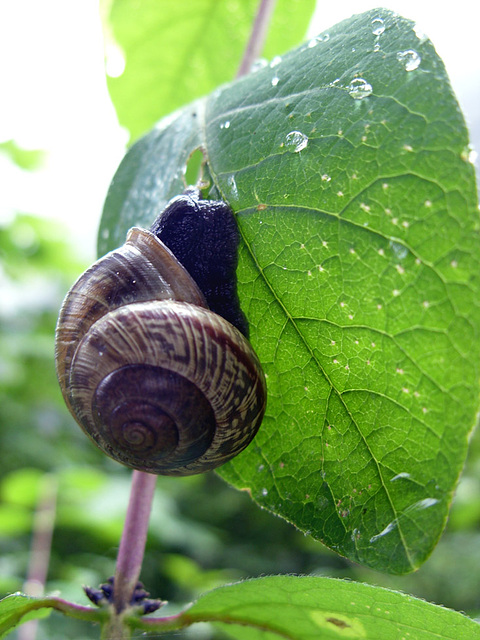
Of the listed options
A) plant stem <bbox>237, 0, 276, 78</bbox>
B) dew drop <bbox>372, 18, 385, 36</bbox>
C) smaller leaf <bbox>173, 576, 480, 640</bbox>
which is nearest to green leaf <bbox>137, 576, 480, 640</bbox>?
smaller leaf <bbox>173, 576, 480, 640</bbox>

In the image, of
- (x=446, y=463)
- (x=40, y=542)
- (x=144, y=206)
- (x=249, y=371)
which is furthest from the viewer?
(x=40, y=542)

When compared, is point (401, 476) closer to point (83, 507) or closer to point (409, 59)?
point (409, 59)

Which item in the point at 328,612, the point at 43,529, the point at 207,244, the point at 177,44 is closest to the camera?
the point at 328,612

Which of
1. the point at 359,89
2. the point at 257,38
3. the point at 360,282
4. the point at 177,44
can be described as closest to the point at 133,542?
the point at 360,282

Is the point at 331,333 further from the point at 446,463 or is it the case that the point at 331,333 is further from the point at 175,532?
the point at 175,532

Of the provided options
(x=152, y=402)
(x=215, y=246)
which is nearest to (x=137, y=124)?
(x=215, y=246)

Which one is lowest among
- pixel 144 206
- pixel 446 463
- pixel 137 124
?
pixel 446 463
